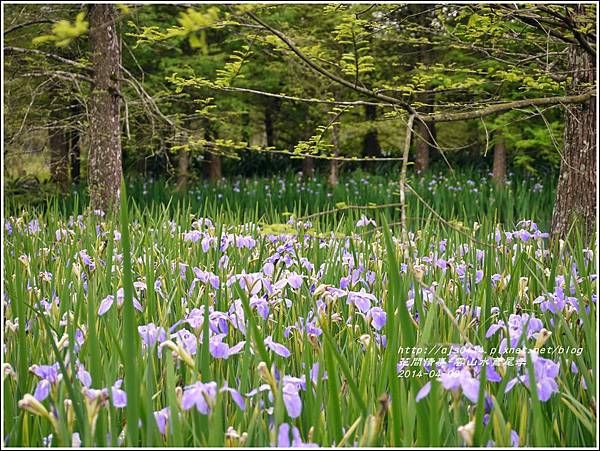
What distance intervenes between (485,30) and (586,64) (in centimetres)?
111

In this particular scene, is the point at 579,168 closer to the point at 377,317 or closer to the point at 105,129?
the point at 377,317

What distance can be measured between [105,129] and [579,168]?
11.1ft

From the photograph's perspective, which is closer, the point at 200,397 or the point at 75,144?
the point at 200,397

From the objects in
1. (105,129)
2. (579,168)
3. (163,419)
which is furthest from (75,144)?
(163,419)

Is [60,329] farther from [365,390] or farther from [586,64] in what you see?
[586,64]

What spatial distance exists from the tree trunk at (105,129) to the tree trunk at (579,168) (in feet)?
10.1

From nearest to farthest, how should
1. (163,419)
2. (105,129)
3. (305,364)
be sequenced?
(163,419), (305,364), (105,129)

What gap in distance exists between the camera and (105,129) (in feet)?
16.6

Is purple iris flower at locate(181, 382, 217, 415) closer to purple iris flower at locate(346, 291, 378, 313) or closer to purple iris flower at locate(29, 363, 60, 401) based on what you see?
purple iris flower at locate(29, 363, 60, 401)

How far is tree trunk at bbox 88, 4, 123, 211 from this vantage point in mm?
4969

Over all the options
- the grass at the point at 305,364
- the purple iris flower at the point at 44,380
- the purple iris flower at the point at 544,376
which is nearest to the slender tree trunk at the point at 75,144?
the grass at the point at 305,364

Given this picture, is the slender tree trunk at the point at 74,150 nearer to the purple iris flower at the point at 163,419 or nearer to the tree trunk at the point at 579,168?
the tree trunk at the point at 579,168

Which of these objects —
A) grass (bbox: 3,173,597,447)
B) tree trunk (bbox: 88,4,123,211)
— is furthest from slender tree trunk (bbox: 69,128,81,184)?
grass (bbox: 3,173,597,447)

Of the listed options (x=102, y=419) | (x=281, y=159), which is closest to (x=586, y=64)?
(x=102, y=419)
